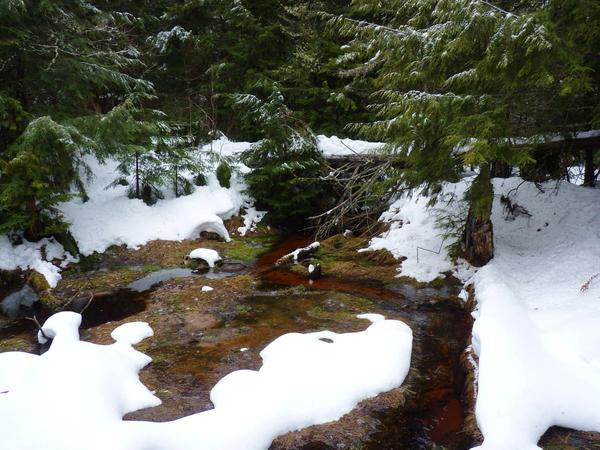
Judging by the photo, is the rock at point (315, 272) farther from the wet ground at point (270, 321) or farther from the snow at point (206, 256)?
the snow at point (206, 256)

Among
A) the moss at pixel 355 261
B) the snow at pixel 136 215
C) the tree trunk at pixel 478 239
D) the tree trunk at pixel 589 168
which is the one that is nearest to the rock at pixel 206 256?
the snow at pixel 136 215

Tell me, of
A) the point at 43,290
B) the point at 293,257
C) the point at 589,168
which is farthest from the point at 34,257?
the point at 589,168

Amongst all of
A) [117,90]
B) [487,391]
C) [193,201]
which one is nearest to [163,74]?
[117,90]

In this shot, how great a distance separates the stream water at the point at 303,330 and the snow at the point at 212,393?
0.77 ft

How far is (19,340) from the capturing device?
625 centimetres

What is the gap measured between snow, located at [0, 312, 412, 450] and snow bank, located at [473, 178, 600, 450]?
1.23 m

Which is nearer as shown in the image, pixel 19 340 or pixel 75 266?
pixel 19 340

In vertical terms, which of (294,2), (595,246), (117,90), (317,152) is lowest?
(595,246)

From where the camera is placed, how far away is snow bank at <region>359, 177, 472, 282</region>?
29.2 feet

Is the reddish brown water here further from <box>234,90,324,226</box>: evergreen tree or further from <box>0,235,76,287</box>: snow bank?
<box>0,235,76,287</box>: snow bank

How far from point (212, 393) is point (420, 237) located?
6729 millimetres

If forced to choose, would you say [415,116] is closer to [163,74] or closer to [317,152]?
[317,152]

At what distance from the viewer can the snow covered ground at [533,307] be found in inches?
158

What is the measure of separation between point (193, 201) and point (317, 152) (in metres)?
4.30
